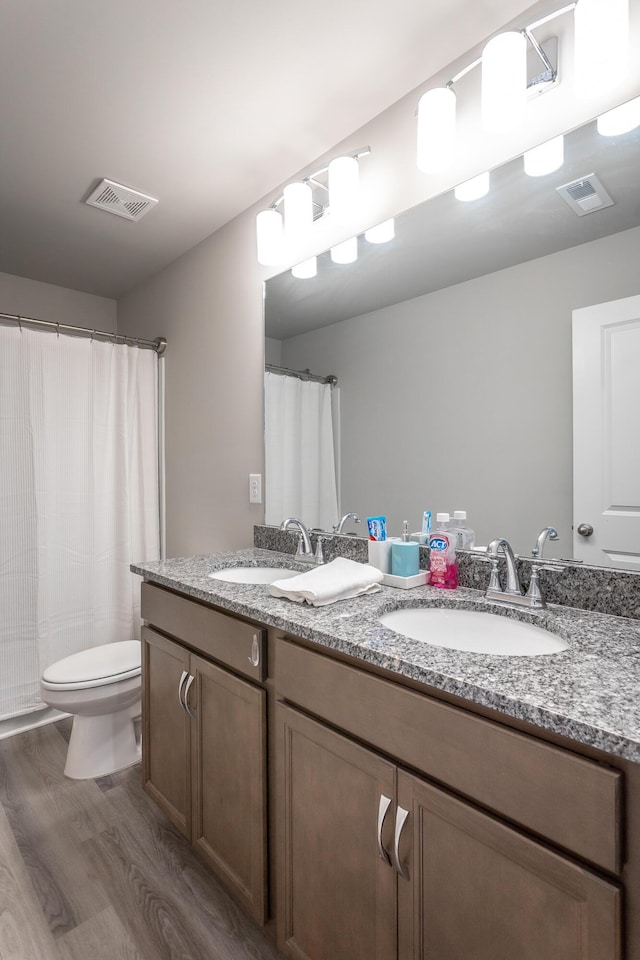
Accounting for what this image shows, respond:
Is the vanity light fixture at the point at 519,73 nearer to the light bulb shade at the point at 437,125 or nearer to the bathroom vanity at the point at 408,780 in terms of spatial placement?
the light bulb shade at the point at 437,125

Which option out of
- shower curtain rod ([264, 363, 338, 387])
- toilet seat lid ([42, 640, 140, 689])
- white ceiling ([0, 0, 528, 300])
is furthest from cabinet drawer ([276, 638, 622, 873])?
white ceiling ([0, 0, 528, 300])

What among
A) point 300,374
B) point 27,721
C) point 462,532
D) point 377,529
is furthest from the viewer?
point 27,721

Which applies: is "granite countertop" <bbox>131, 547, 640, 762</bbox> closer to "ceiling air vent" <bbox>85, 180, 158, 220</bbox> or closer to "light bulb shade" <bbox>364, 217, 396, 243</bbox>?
"light bulb shade" <bbox>364, 217, 396, 243</bbox>

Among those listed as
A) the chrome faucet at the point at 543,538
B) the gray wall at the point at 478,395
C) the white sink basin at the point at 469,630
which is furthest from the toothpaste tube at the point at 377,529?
the chrome faucet at the point at 543,538

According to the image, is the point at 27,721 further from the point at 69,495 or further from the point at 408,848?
the point at 408,848

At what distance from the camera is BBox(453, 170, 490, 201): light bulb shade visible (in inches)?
52.4

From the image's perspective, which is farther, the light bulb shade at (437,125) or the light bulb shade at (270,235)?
the light bulb shade at (270,235)

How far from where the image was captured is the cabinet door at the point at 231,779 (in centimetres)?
120

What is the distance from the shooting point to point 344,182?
1595 mm

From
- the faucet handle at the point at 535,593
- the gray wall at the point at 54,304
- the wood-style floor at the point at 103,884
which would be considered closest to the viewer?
the faucet handle at the point at 535,593

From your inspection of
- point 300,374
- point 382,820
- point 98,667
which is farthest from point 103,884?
point 300,374

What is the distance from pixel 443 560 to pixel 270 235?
4.41 feet

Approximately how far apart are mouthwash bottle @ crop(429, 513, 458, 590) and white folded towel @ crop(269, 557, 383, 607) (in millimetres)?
150

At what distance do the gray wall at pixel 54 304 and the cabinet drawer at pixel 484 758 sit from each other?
9.03 ft
